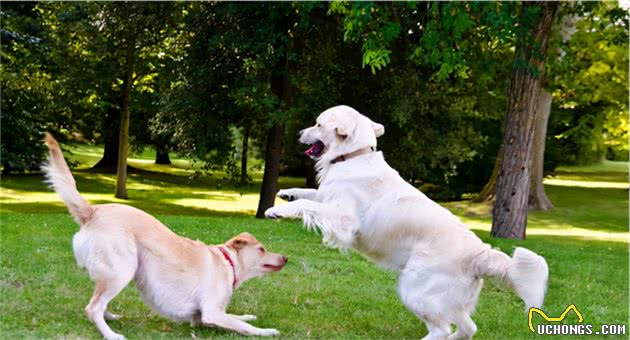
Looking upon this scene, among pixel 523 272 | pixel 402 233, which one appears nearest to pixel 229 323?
pixel 402 233

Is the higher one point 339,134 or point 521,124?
point 521,124

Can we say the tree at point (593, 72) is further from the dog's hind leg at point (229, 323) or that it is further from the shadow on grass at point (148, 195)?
the dog's hind leg at point (229, 323)

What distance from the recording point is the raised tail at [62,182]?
18.3 ft

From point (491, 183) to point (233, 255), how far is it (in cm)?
2640

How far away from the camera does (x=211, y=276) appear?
5910mm

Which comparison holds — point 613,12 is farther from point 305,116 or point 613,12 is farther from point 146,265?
point 146,265

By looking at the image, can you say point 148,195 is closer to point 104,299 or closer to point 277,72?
point 277,72

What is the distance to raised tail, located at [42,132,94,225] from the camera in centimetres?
558

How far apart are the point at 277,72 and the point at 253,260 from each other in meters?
14.5

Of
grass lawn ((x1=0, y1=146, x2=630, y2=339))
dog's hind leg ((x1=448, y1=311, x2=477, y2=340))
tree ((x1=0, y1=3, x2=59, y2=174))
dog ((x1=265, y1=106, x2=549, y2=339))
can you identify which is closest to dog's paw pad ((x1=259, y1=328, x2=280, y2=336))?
grass lawn ((x1=0, y1=146, x2=630, y2=339))

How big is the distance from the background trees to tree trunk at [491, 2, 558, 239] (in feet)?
0.20

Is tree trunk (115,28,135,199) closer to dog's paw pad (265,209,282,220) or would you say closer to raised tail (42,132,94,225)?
raised tail (42,132,94,225)

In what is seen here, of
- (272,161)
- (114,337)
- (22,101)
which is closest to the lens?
(114,337)

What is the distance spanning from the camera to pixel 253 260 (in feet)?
20.5
